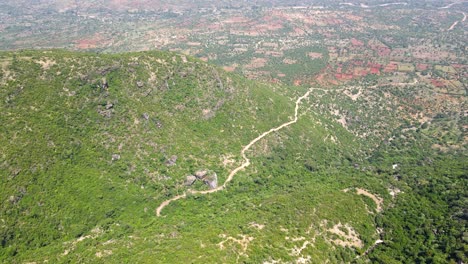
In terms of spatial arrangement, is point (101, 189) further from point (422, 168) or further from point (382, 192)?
point (422, 168)

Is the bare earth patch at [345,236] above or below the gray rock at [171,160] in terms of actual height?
below

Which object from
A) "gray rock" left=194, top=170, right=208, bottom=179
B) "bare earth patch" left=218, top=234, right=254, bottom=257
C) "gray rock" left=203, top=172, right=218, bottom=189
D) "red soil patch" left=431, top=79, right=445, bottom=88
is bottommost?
"red soil patch" left=431, top=79, right=445, bottom=88

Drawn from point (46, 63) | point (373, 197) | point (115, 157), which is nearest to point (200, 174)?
point (115, 157)

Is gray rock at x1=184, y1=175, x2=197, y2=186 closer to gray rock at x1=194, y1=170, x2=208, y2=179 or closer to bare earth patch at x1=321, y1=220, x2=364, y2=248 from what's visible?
gray rock at x1=194, y1=170, x2=208, y2=179

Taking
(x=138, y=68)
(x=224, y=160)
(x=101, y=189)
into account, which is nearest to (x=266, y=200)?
(x=224, y=160)

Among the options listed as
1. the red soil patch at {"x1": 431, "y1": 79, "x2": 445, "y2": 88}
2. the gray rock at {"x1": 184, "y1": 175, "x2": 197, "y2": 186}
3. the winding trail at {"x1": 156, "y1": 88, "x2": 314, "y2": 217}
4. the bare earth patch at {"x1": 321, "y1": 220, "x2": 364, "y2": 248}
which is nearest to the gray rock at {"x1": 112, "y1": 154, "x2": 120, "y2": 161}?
the winding trail at {"x1": 156, "y1": 88, "x2": 314, "y2": 217}

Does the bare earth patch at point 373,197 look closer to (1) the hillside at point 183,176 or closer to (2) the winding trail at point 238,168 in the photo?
(1) the hillside at point 183,176

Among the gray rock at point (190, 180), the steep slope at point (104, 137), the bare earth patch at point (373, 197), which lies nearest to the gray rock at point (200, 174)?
the gray rock at point (190, 180)

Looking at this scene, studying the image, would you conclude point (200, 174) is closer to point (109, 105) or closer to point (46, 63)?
point (109, 105)
